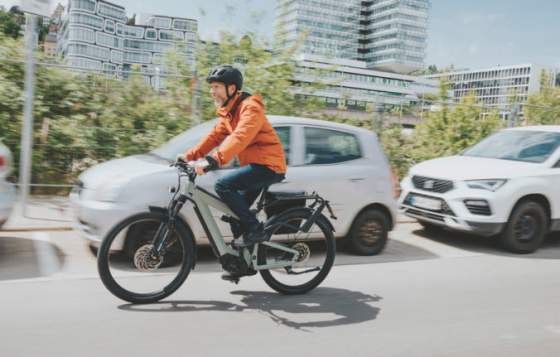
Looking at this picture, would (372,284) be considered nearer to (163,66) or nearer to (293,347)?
(293,347)

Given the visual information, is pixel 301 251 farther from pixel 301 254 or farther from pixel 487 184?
pixel 487 184

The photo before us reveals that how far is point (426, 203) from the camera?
7559 millimetres

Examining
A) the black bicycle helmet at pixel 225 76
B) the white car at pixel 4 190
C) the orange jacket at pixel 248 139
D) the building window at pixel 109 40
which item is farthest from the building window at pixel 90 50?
the black bicycle helmet at pixel 225 76

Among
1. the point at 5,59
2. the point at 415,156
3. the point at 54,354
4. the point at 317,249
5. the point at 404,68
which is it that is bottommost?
the point at 54,354

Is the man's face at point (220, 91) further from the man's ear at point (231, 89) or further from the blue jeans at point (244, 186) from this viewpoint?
the blue jeans at point (244, 186)

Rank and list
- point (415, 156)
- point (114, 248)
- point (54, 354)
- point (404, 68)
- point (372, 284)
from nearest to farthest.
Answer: point (54, 354) < point (114, 248) < point (372, 284) < point (415, 156) < point (404, 68)

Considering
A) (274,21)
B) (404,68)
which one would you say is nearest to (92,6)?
(404,68)

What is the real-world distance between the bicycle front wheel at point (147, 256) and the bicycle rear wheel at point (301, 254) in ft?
2.35

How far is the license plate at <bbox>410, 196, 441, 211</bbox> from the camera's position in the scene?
24.3ft

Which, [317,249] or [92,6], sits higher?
[92,6]

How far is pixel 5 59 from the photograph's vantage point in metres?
8.78

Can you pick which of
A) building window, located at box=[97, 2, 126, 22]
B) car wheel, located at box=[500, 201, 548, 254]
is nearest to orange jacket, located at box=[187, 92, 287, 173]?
car wheel, located at box=[500, 201, 548, 254]

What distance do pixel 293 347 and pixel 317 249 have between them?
1331mm

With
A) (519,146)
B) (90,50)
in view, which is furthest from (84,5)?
(519,146)
